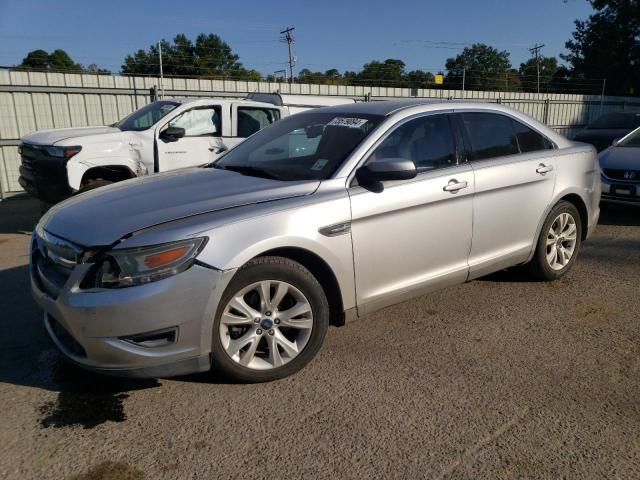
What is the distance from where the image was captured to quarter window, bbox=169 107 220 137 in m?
7.66

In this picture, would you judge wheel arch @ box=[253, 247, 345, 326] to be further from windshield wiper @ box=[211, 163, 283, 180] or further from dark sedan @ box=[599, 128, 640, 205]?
dark sedan @ box=[599, 128, 640, 205]

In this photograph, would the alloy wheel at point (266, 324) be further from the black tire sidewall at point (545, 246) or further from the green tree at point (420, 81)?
the green tree at point (420, 81)

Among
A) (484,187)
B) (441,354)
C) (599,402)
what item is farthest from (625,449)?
(484,187)

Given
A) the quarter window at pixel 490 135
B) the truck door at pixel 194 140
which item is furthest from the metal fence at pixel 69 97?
the quarter window at pixel 490 135

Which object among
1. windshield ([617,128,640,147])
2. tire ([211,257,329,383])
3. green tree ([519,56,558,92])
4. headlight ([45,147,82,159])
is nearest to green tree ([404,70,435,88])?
green tree ([519,56,558,92])

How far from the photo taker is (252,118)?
8227mm

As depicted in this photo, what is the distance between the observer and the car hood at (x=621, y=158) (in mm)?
7453

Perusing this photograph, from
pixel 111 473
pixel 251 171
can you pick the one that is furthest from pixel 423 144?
pixel 111 473

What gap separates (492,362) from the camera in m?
3.39

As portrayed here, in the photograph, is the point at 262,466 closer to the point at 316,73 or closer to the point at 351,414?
the point at 351,414

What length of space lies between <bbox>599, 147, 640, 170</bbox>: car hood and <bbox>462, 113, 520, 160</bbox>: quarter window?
13.2 ft

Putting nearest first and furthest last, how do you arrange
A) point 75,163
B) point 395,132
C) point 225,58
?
1. point 395,132
2. point 75,163
3. point 225,58

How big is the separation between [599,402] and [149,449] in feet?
7.91

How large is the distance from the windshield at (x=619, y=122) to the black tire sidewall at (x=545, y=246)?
28.3 feet
